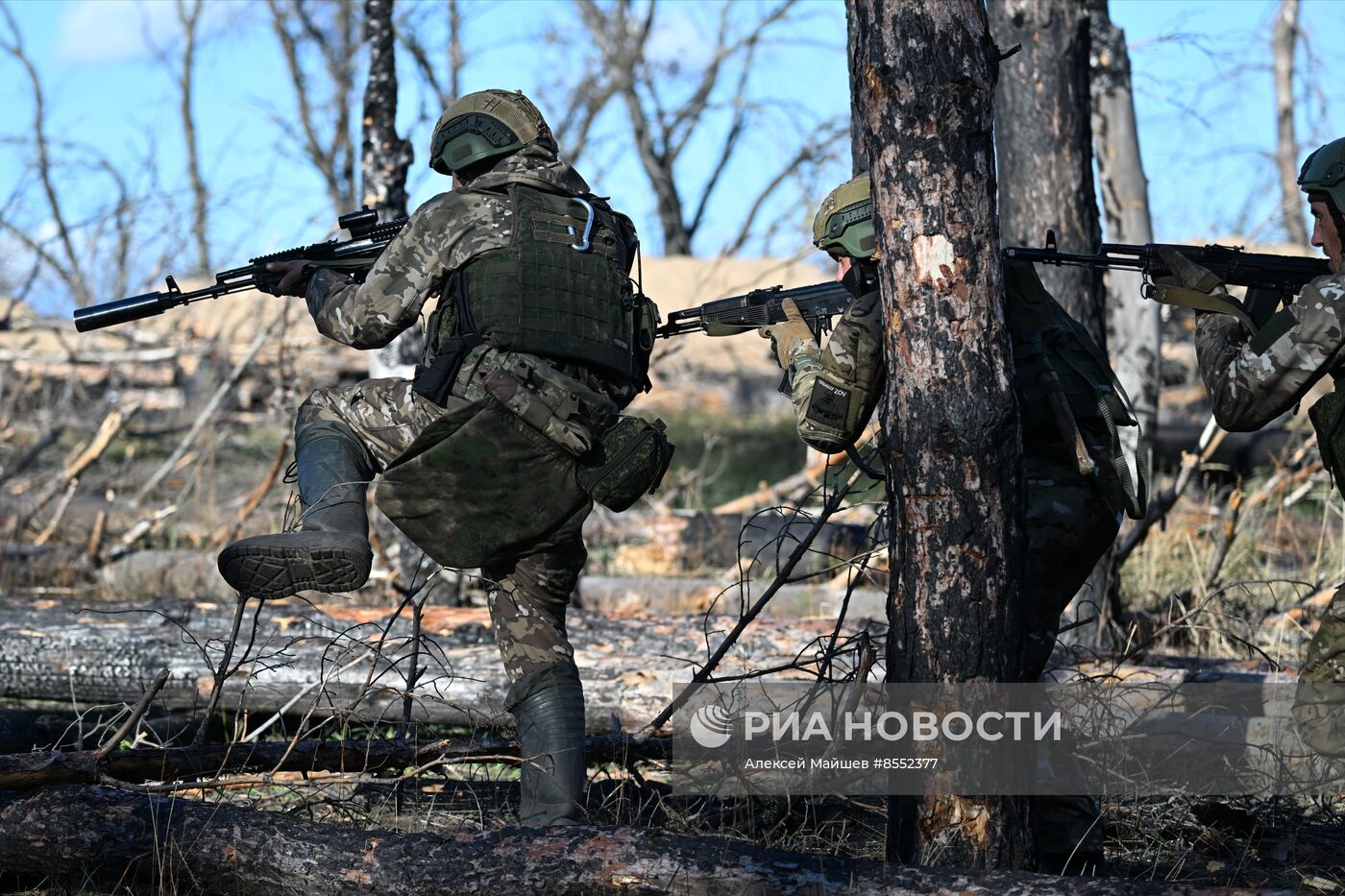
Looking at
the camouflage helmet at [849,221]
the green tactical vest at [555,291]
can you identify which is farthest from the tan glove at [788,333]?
the green tactical vest at [555,291]

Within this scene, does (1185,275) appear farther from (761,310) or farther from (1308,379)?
(761,310)

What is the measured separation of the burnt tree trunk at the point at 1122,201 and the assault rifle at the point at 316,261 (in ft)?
17.1

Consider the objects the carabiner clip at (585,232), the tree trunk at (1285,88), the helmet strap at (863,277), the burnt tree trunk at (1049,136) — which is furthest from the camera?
the tree trunk at (1285,88)

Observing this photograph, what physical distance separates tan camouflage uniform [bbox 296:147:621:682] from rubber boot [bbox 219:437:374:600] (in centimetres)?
14

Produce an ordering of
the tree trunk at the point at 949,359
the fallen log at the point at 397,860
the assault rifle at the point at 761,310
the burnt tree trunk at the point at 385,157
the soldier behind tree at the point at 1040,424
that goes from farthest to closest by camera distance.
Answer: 1. the burnt tree trunk at the point at 385,157
2. the assault rifle at the point at 761,310
3. the soldier behind tree at the point at 1040,424
4. the tree trunk at the point at 949,359
5. the fallen log at the point at 397,860

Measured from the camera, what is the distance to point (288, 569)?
3.78 m

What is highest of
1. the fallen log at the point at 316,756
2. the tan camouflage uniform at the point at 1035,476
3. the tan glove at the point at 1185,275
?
the tan glove at the point at 1185,275

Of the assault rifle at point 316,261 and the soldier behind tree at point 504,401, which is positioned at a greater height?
the assault rifle at point 316,261

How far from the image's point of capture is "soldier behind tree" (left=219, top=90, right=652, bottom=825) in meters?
4.02

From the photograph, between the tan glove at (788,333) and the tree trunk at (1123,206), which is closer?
the tan glove at (788,333)

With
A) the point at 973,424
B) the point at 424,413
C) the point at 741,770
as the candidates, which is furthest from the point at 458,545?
the point at 973,424

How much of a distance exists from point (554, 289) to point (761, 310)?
2.94 ft

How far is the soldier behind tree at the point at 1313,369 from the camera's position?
3.89 meters

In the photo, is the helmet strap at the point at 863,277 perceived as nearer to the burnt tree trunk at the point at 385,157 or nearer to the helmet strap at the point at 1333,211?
the helmet strap at the point at 1333,211
